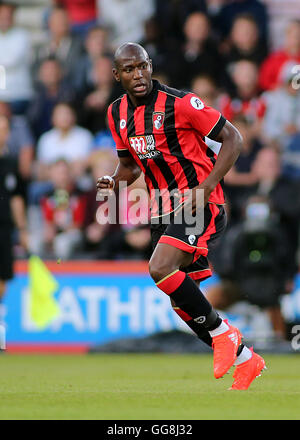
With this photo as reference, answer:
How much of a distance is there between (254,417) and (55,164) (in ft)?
25.5

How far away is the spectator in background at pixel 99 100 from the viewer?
13.2 meters

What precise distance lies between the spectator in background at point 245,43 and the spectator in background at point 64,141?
2.18 metres

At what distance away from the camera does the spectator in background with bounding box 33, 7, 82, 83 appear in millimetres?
13891

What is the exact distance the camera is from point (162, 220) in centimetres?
683

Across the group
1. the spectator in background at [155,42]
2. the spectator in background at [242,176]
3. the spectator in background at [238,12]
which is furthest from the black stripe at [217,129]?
the spectator in background at [238,12]

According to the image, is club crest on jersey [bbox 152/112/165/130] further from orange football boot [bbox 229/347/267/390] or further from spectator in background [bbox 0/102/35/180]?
spectator in background [bbox 0/102/35/180]

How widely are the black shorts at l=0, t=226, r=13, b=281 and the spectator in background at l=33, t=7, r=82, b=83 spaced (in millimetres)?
3565

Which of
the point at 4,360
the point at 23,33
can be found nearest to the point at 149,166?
the point at 4,360

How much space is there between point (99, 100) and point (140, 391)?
723 cm

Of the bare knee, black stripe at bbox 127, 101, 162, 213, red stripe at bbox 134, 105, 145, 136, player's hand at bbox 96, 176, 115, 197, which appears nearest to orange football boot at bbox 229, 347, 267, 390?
the bare knee

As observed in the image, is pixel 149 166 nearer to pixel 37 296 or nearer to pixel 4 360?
pixel 4 360

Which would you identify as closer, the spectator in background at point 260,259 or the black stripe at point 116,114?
the black stripe at point 116,114

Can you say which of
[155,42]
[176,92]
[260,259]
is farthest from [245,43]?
[176,92]

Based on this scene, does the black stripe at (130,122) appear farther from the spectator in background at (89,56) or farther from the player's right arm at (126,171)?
the spectator in background at (89,56)
